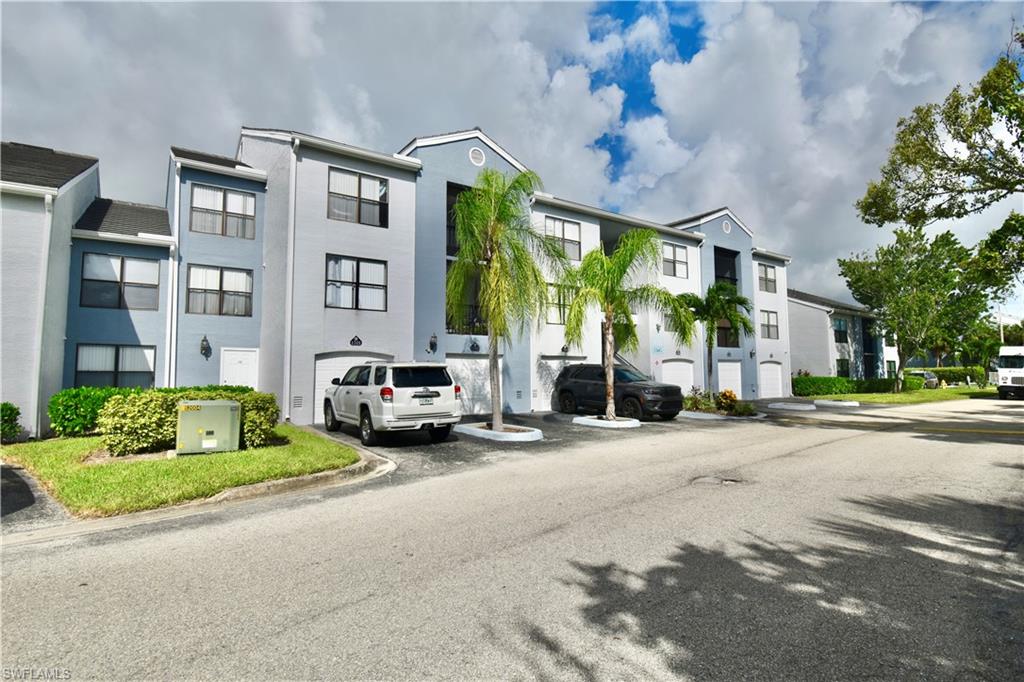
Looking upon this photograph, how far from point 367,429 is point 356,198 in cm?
937

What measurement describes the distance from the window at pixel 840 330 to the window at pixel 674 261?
19258 mm

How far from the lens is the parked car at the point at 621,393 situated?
1755 cm

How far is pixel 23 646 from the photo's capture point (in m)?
3.38

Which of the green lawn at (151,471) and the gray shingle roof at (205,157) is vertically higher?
the gray shingle roof at (205,157)

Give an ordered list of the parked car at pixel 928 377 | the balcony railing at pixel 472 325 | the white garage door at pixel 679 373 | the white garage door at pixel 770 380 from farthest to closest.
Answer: the parked car at pixel 928 377 → the white garage door at pixel 770 380 → the white garage door at pixel 679 373 → the balcony railing at pixel 472 325

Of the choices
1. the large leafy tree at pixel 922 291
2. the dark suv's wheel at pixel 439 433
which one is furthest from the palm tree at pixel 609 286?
the large leafy tree at pixel 922 291

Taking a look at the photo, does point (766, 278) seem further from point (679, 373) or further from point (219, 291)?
point (219, 291)

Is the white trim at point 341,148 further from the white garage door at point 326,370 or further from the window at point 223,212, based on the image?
the white garage door at point 326,370

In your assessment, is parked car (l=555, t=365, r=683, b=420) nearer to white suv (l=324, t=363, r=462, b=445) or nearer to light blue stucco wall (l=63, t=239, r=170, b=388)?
white suv (l=324, t=363, r=462, b=445)

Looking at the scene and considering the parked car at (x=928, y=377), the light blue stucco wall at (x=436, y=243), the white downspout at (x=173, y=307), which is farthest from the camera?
the parked car at (x=928, y=377)

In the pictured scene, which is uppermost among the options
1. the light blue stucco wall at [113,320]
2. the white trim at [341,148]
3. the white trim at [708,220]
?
the white trim at [708,220]

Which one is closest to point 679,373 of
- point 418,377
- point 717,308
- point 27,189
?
point 717,308

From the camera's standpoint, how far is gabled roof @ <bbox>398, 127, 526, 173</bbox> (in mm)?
19203

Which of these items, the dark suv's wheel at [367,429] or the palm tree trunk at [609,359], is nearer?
the dark suv's wheel at [367,429]
